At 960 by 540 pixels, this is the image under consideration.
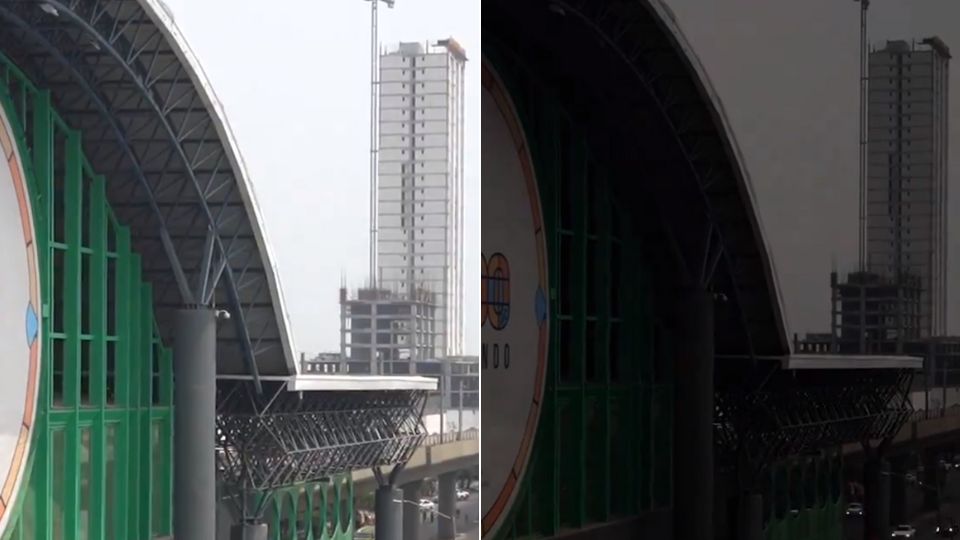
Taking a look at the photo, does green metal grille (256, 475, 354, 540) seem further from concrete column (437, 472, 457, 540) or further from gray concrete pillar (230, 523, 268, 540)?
concrete column (437, 472, 457, 540)

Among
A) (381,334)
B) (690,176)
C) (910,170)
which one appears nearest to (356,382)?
(381,334)

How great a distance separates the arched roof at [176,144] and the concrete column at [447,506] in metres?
0.40

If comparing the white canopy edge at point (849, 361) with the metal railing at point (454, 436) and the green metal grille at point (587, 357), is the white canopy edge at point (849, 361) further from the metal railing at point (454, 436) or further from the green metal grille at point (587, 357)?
the metal railing at point (454, 436)

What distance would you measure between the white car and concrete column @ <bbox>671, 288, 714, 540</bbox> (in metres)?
0.30

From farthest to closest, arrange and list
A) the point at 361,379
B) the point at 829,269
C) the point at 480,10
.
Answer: the point at 361,379
the point at 480,10
the point at 829,269

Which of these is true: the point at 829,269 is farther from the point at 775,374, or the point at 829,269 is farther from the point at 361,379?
the point at 361,379

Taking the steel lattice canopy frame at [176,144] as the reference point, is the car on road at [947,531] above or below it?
below

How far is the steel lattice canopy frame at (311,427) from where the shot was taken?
3062 millimetres

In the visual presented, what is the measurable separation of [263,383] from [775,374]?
117 centimetres

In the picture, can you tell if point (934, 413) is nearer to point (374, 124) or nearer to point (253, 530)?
point (374, 124)

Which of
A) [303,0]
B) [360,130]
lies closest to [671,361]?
[360,130]

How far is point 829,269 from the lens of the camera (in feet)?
7.85

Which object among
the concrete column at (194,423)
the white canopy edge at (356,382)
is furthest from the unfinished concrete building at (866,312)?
the concrete column at (194,423)

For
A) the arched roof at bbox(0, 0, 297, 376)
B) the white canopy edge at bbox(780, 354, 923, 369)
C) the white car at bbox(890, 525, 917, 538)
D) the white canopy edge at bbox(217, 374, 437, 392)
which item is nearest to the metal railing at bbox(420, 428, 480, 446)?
the white canopy edge at bbox(217, 374, 437, 392)
